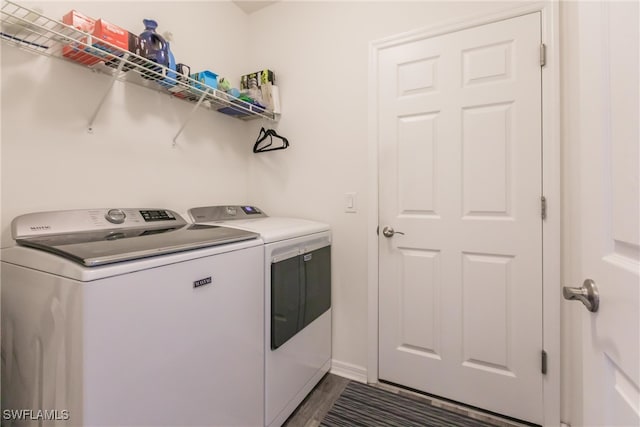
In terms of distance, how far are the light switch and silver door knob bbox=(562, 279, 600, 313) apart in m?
1.31

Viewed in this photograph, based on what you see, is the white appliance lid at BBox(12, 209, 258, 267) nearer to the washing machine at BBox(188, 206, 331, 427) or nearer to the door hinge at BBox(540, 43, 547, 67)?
the washing machine at BBox(188, 206, 331, 427)

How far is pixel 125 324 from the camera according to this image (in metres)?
0.82

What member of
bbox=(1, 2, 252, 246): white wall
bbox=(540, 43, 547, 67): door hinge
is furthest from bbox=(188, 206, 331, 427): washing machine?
bbox=(540, 43, 547, 67): door hinge

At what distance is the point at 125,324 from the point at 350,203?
138cm

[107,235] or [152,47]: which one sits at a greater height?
[152,47]

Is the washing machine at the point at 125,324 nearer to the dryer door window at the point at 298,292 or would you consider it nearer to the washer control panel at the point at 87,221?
the washer control panel at the point at 87,221

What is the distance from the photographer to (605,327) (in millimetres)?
567

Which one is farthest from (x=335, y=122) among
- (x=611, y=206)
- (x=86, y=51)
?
(x=611, y=206)

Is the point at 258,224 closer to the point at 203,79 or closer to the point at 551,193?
the point at 203,79

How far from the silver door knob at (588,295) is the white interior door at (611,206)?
0.01 m

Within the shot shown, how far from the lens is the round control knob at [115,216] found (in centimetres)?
126

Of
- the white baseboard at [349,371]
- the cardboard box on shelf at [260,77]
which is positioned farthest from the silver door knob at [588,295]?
the cardboard box on shelf at [260,77]

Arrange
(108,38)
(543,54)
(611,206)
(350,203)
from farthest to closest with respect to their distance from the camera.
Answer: (350,203) → (543,54) → (108,38) → (611,206)

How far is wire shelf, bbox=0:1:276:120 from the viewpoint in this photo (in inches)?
42.1
